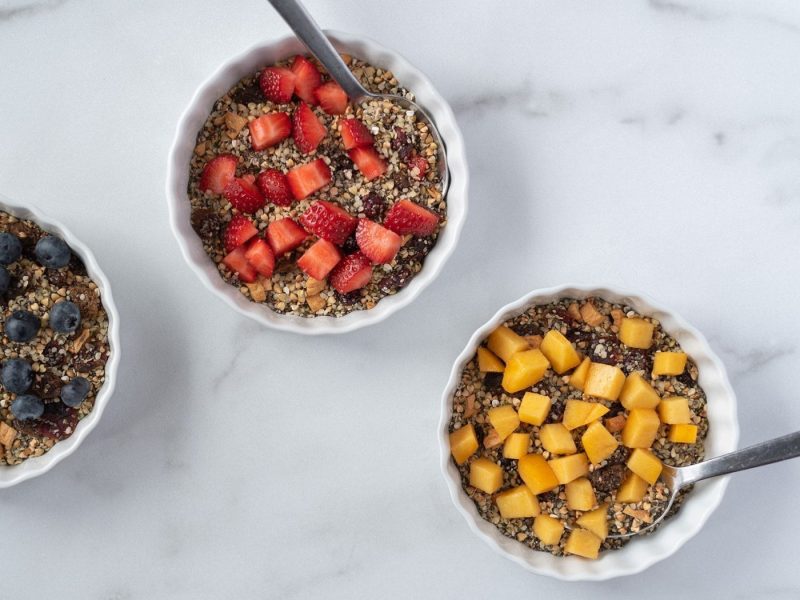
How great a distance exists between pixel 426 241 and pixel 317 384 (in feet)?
1.53

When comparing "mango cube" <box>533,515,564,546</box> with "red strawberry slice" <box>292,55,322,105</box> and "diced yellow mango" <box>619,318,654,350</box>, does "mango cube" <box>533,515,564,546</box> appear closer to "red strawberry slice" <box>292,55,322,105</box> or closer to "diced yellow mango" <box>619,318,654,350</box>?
"diced yellow mango" <box>619,318,654,350</box>

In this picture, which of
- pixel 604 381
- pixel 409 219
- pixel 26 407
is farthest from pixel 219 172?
pixel 604 381

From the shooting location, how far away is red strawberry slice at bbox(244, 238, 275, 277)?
1859 millimetres

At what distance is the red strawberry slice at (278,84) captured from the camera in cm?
186

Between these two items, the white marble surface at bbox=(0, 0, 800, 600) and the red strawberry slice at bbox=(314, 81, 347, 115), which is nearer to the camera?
the red strawberry slice at bbox=(314, 81, 347, 115)

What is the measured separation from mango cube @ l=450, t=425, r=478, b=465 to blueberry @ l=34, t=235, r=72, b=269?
3.24 feet

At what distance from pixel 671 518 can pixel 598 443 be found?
0.98 feet

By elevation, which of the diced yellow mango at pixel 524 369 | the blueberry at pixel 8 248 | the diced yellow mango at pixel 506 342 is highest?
the blueberry at pixel 8 248

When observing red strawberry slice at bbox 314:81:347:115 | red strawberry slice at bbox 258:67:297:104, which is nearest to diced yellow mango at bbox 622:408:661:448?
red strawberry slice at bbox 314:81:347:115

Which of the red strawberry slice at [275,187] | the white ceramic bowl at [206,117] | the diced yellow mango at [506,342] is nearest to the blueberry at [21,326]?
the white ceramic bowl at [206,117]

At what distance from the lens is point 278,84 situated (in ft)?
6.11

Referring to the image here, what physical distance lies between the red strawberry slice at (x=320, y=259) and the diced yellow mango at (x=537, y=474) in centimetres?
64

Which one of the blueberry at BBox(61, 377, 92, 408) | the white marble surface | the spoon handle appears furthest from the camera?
the white marble surface

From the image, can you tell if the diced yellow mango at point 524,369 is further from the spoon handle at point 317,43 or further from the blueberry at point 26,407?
the blueberry at point 26,407
